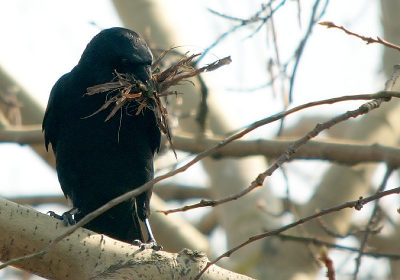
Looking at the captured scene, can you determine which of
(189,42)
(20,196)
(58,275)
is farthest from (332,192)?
(58,275)

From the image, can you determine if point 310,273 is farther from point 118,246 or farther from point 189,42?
point 118,246

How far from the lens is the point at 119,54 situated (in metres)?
4.04

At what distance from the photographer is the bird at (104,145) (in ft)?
13.5

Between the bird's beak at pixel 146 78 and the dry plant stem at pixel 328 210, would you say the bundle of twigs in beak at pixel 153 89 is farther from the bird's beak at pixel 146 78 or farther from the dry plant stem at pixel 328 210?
the dry plant stem at pixel 328 210

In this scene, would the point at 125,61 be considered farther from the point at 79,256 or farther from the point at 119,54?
the point at 79,256

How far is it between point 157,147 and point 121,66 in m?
0.92

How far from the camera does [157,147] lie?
15.3 feet

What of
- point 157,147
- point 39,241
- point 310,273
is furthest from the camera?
point 310,273

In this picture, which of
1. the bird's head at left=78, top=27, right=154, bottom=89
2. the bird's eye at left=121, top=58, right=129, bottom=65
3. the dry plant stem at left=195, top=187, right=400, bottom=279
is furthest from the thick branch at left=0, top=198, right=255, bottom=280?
the bird's eye at left=121, top=58, right=129, bottom=65

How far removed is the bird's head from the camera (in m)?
3.76

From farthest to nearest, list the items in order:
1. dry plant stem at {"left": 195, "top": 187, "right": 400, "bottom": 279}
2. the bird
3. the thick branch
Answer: the bird
the thick branch
dry plant stem at {"left": 195, "top": 187, "right": 400, "bottom": 279}

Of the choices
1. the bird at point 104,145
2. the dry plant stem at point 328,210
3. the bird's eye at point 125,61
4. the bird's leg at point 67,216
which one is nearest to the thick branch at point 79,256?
the dry plant stem at point 328,210

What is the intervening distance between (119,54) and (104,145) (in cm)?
69

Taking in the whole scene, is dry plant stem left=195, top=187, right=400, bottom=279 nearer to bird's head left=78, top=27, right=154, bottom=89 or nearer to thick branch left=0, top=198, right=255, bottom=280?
→ thick branch left=0, top=198, right=255, bottom=280
